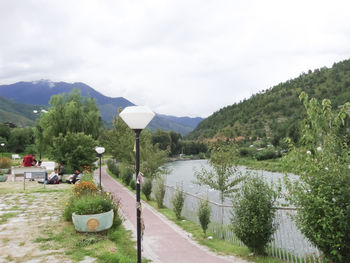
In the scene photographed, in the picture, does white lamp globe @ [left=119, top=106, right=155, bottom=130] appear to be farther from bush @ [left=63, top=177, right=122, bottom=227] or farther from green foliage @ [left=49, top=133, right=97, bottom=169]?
green foliage @ [left=49, top=133, right=97, bottom=169]

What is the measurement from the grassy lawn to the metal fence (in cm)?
263

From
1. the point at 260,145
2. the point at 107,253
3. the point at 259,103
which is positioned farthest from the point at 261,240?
the point at 259,103

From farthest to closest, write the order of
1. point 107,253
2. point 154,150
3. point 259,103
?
point 259,103 < point 154,150 < point 107,253

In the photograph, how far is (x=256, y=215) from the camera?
629cm

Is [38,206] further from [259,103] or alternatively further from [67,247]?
[259,103]

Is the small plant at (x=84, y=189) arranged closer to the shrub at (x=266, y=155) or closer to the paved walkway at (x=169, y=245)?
the paved walkway at (x=169, y=245)

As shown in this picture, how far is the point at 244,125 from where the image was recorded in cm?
11019

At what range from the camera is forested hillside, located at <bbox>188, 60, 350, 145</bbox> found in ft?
290

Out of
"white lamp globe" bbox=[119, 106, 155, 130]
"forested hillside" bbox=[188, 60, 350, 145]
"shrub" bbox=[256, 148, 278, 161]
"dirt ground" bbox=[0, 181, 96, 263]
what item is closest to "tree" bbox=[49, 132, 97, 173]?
"dirt ground" bbox=[0, 181, 96, 263]

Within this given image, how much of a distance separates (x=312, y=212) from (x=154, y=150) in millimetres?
22753

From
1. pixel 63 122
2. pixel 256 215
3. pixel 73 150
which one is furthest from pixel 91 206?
pixel 63 122

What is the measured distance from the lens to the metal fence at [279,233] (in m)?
6.35

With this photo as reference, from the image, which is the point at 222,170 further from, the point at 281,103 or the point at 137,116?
the point at 281,103

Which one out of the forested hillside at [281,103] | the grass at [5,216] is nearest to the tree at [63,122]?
the grass at [5,216]
